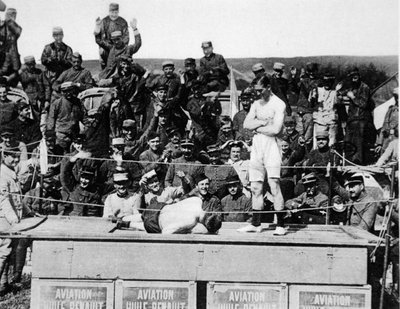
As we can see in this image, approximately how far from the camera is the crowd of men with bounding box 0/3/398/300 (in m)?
8.70

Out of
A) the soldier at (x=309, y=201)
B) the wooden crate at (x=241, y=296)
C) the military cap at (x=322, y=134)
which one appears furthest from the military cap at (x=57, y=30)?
the wooden crate at (x=241, y=296)

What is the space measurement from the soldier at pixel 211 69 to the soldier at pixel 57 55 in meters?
2.02

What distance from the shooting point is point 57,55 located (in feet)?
32.0

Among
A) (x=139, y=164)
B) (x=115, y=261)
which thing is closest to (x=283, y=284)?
(x=115, y=261)

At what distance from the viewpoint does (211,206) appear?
862cm

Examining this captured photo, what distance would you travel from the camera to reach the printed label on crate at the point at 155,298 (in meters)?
7.91

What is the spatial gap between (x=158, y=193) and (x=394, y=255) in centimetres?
322

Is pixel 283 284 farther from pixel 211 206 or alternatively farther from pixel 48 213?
pixel 48 213

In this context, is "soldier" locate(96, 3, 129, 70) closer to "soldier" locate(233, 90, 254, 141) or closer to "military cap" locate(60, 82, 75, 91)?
"military cap" locate(60, 82, 75, 91)

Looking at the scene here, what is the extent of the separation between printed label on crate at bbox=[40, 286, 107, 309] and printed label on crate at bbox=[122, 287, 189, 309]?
0.97ft

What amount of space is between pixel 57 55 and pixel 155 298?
4.04 meters

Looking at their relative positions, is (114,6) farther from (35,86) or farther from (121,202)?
(121,202)

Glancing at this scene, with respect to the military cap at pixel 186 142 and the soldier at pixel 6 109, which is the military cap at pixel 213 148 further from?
the soldier at pixel 6 109

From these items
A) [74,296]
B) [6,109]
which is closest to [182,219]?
[74,296]
